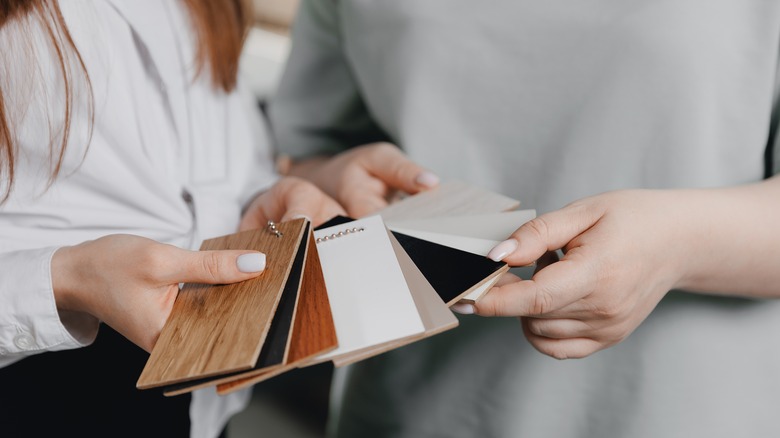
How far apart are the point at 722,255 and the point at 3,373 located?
82 centimetres

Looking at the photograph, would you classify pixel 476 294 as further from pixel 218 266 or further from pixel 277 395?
pixel 277 395

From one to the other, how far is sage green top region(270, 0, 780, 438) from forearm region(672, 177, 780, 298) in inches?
3.0

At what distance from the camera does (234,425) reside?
178cm

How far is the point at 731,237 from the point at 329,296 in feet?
1.44

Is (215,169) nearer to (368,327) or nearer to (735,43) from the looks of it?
(368,327)

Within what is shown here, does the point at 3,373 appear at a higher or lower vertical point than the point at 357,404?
higher

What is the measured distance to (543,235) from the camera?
24.2 inches

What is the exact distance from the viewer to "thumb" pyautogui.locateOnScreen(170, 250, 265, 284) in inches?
23.1

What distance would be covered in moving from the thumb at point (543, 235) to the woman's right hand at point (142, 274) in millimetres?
242

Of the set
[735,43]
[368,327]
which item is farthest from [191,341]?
[735,43]

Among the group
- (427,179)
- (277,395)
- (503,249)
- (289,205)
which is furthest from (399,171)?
(277,395)

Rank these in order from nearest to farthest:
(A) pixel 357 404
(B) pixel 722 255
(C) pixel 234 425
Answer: (B) pixel 722 255 → (A) pixel 357 404 → (C) pixel 234 425

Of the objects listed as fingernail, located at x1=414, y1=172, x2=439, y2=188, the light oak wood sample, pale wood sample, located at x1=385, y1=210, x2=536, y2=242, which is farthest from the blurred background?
the light oak wood sample

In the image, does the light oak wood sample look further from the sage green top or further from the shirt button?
the sage green top
